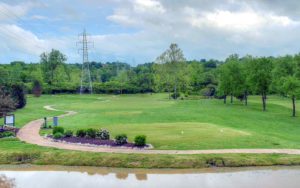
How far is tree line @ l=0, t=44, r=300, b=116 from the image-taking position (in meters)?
64.3

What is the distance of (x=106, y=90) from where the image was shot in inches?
4786

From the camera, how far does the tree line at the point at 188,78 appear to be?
64.3m

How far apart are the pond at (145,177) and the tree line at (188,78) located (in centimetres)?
3719

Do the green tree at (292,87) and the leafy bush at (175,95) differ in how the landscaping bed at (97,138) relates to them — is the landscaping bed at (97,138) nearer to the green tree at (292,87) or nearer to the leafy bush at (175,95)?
the green tree at (292,87)

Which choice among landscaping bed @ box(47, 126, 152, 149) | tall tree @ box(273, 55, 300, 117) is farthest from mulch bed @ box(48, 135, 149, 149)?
Result: tall tree @ box(273, 55, 300, 117)

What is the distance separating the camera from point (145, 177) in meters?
22.2

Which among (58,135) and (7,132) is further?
(7,132)

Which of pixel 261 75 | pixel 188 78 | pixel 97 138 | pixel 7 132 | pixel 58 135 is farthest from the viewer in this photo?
pixel 188 78

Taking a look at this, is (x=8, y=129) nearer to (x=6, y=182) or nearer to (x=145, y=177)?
(x=6, y=182)

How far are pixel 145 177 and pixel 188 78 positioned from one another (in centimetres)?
8067

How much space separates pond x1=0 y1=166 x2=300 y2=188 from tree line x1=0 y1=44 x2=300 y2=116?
37186 millimetres

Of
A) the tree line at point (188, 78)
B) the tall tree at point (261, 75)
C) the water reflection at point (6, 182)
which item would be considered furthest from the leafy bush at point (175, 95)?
the water reflection at point (6, 182)

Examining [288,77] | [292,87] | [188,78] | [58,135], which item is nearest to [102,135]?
[58,135]

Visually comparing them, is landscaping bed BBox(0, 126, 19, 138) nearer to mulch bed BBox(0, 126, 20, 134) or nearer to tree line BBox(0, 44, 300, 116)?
mulch bed BBox(0, 126, 20, 134)
